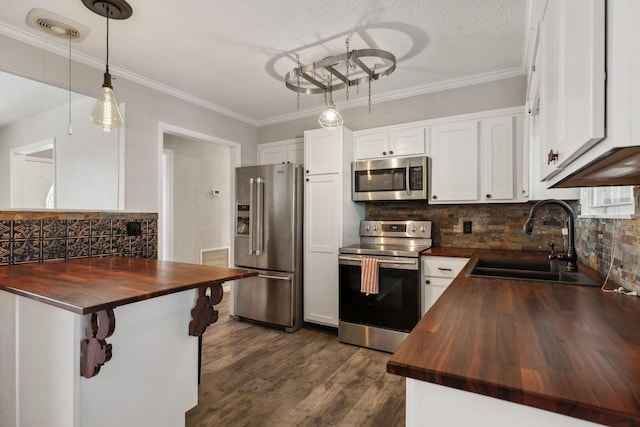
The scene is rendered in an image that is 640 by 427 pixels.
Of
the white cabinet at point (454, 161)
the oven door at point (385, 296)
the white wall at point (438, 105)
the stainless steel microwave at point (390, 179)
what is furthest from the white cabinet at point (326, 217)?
the white cabinet at point (454, 161)

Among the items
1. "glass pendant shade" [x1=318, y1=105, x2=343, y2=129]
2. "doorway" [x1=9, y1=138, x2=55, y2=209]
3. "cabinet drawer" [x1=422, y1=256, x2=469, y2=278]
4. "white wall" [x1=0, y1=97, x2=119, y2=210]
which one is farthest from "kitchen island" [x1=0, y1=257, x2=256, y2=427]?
"cabinet drawer" [x1=422, y1=256, x2=469, y2=278]

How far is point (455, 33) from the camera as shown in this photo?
232cm

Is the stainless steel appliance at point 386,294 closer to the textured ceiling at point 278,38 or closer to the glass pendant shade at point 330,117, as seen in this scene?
the glass pendant shade at point 330,117

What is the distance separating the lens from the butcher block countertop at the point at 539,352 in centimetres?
59

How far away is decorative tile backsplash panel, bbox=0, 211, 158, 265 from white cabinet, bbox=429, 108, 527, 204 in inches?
105

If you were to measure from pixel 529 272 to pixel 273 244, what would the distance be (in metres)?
2.41

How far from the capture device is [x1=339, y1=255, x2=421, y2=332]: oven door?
2.83 m

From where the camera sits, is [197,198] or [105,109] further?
[197,198]

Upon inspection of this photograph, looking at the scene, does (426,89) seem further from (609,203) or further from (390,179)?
(609,203)

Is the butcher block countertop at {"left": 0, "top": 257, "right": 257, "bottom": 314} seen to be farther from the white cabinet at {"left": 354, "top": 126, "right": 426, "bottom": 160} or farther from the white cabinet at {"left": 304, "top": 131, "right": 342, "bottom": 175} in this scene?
the white cabinet at {"left": 354, "top": 126, "right": 426, "bottom": 160}

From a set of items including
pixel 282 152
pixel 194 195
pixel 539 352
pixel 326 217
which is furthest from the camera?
pixel 194 195

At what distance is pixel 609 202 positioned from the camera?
1.58 meters

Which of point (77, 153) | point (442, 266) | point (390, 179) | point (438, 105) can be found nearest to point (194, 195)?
point (77, 153)

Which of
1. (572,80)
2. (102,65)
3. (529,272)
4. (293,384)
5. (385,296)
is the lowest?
(293,384)
